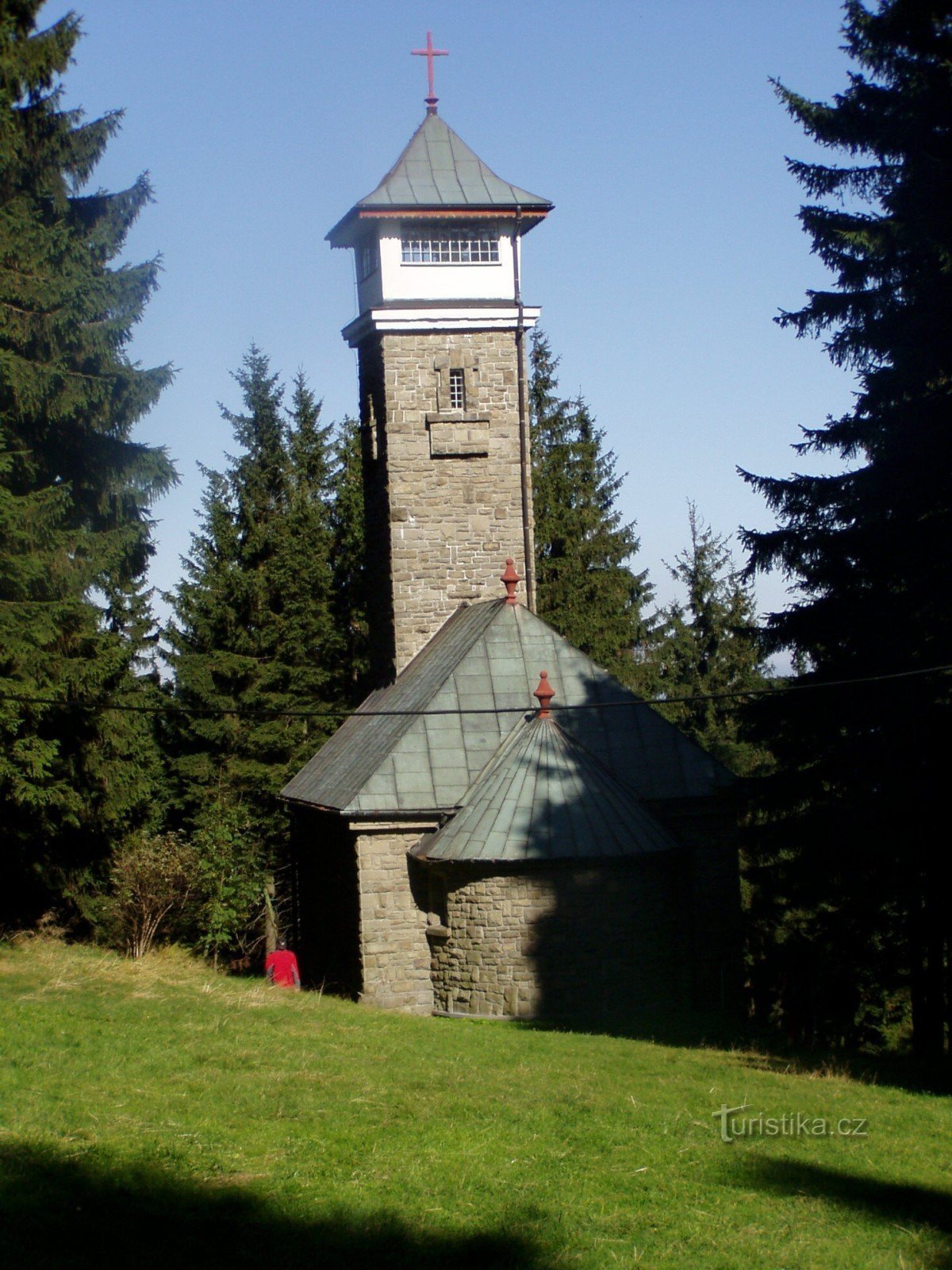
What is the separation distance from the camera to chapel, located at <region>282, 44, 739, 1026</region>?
1580cm

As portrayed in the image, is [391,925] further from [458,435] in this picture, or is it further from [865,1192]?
[865,1192]

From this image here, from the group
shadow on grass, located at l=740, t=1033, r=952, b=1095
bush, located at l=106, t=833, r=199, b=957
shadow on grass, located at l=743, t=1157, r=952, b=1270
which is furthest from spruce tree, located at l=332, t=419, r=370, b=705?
shadow on grass, located at l=743, t=1157, r=952, b=1270

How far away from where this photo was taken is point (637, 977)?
15.9m

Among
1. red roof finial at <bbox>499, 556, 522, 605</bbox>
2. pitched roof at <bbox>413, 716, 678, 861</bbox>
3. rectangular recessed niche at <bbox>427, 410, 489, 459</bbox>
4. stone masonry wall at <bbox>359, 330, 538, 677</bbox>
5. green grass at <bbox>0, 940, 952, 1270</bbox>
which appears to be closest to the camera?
green grass at <bbox>0, 940, 952, 1270</bbox>

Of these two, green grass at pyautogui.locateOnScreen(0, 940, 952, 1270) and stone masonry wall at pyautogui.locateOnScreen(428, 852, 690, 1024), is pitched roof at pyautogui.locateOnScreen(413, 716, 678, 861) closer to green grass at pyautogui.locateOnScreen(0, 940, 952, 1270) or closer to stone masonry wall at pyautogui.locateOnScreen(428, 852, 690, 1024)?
stone masonry wall at pyautogui.locateOnScreen(428, 852, 690, 1024)

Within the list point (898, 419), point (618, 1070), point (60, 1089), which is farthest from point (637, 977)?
point (60, 1089)

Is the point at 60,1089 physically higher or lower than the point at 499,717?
lower

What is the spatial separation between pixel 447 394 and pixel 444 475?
4.27 ft

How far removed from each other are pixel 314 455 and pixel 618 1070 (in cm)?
2612

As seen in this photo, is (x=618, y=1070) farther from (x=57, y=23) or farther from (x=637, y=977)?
(x=57, y=23)

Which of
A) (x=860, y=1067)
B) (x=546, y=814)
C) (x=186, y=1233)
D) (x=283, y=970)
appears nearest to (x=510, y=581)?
(x=546, y=814)

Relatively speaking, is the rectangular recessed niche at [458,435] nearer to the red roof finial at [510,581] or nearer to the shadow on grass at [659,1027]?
the red roof finial at [510,581]

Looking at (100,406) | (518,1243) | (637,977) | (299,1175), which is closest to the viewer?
(518,1243)

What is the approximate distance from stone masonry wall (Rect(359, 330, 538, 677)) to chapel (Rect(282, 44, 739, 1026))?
33mm
